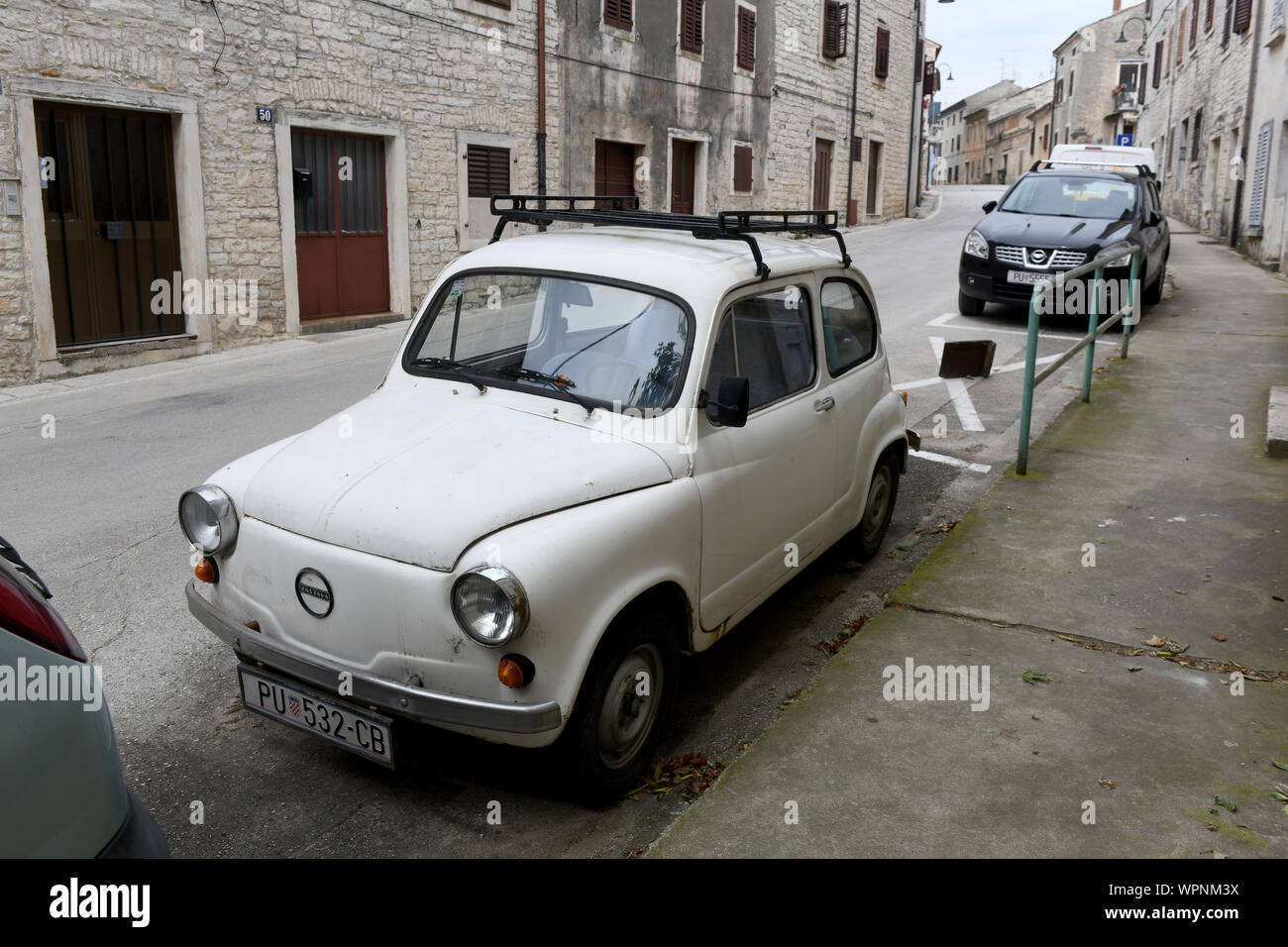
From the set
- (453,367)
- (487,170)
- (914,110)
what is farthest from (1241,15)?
(453,367)

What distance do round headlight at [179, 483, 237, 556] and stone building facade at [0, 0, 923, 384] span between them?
8.37 meters

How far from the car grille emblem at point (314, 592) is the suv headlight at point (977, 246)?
11.0 m

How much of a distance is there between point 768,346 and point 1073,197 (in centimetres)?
1073

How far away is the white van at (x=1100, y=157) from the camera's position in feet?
53.6

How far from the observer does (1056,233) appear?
12438mm

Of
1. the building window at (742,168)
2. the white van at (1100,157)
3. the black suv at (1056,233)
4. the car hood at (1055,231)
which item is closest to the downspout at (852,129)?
the building window at (742,168)

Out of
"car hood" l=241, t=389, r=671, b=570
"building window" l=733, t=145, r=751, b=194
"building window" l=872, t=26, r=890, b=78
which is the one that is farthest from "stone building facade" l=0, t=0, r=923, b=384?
"building window" l=872, t=26, r=890, b=78

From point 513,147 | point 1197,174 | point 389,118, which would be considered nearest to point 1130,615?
point 389,118

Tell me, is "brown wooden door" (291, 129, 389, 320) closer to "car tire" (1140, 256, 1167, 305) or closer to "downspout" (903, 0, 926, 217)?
"car tire" (1140, 256, 1167, 305)

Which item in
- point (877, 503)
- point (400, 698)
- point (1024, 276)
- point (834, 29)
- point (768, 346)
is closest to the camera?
point (400, 698)

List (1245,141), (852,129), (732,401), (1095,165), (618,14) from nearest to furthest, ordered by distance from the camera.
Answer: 1. (732,401)
2. (1095,165)
3. (618,14)
4. (1245,141)
5. (852,129)

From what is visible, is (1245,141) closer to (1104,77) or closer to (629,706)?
(629,706)

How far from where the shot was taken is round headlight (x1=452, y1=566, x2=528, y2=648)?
2.92 meters
